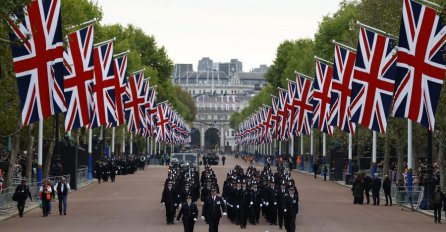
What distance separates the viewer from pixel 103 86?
51.8 m

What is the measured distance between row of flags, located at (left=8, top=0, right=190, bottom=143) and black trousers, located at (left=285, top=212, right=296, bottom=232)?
8169 millimetres

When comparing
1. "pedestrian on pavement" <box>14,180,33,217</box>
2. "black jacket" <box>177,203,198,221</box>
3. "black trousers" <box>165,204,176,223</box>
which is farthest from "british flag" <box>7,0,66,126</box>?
"black jacket" <box>177,203,198,221</box>

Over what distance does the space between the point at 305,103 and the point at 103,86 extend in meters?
19.0

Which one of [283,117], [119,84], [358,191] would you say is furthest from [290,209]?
[283,117]

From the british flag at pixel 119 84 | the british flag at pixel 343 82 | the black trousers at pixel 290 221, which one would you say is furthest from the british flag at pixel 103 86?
the black trousers at pixel 290 221

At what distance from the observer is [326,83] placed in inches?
2308

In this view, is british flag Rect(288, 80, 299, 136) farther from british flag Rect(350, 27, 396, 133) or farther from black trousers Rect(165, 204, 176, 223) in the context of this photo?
black trousers Rect(165, 204, 176, 223)

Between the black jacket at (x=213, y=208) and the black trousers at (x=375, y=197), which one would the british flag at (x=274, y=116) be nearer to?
the black trousers at (x=375, y=197)

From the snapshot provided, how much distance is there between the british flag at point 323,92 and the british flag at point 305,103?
7.08 m

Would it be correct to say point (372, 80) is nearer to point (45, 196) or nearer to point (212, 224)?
point (45, 196)

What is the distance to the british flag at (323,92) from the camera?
58.3 metres

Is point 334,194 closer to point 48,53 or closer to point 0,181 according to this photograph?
point 0,181

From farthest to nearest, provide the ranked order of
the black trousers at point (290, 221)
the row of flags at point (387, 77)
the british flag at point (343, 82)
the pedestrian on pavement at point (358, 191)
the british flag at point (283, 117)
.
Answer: the british flag at point (283, 117)
the british flag at point (343, 82)
the pedestrian on pavement at point (358, 191)
the row of flags at point (387, 77)
the black trousers at point (290, 221)

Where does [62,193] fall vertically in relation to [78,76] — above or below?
below
